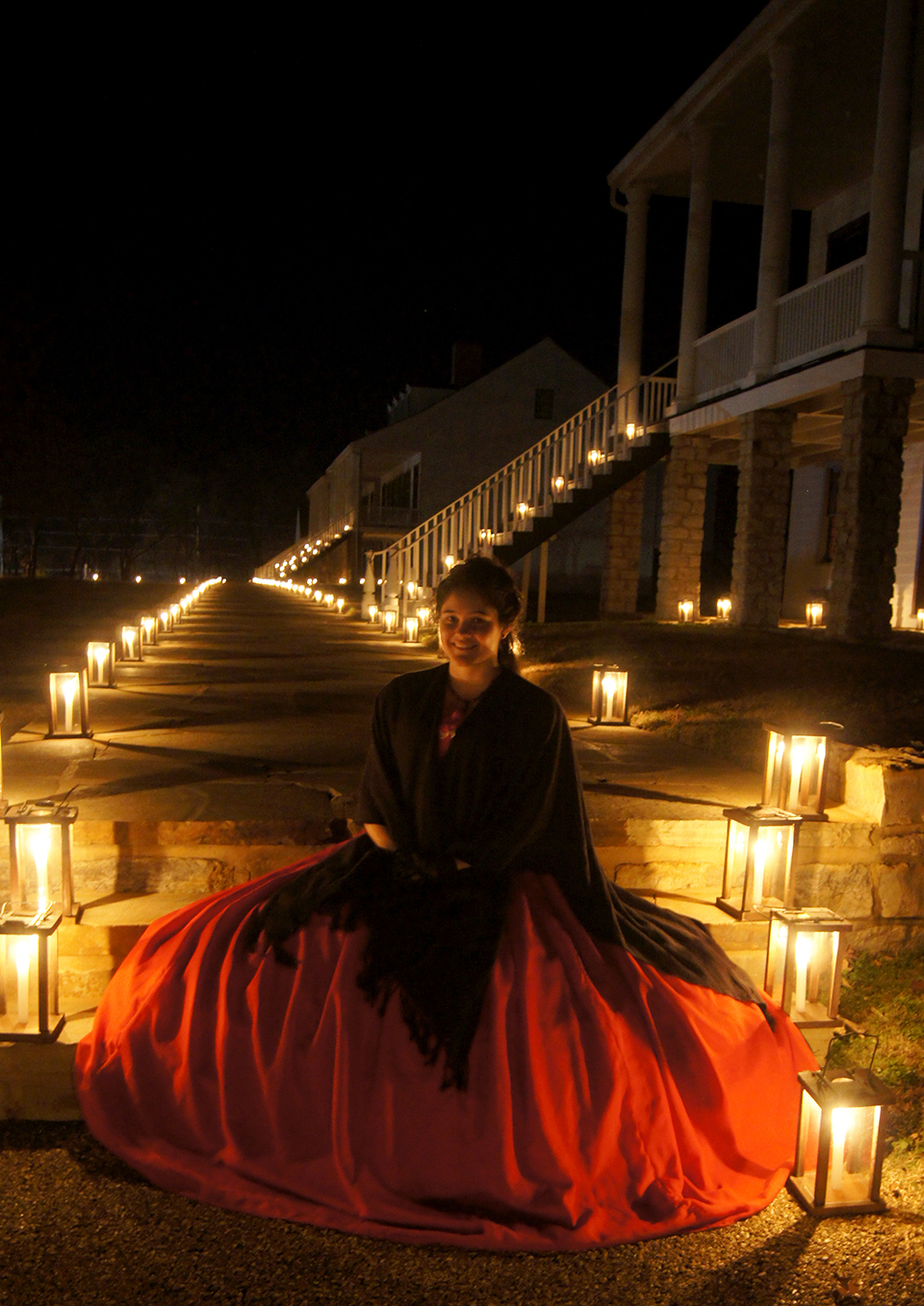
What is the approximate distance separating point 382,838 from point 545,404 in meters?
26.8

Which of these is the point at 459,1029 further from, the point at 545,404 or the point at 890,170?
the point at 545,404

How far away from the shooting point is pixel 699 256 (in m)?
14.2

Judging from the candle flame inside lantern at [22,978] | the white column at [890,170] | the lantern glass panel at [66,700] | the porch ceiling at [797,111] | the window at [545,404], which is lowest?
the candle flame inside lantern at [22,978]

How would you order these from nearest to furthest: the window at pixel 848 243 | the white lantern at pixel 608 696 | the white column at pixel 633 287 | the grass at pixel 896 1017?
the grass at pixel 896 1017 → the white lantern at pixel 608 696 → the window at pixel 848 243 → the white column at pixel 633 287

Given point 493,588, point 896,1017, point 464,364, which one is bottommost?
point 896,1017

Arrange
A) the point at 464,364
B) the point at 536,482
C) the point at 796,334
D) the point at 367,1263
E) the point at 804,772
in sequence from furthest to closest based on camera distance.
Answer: the point at 464,364 → the point at 536,482 → the point at 796,334 → the point at 804,772 → the point at 367,1263

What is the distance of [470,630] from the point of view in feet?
8.82

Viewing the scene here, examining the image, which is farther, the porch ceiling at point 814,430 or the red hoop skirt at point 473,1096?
the porch ceiling at point 814,430

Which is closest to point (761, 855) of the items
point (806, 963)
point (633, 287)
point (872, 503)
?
point (806, 963)

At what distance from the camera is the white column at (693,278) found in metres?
13.8

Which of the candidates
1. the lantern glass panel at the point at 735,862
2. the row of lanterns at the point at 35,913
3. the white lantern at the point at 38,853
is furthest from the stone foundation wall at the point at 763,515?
the white lantern at the point at 38,853

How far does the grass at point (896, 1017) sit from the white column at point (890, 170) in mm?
8060

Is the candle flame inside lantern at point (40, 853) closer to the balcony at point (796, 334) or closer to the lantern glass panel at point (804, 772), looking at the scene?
the lantern glass panel at point (804, 772)

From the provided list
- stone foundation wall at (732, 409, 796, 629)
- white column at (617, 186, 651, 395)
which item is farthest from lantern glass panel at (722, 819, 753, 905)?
white column at (617, 186, 651, 395)
